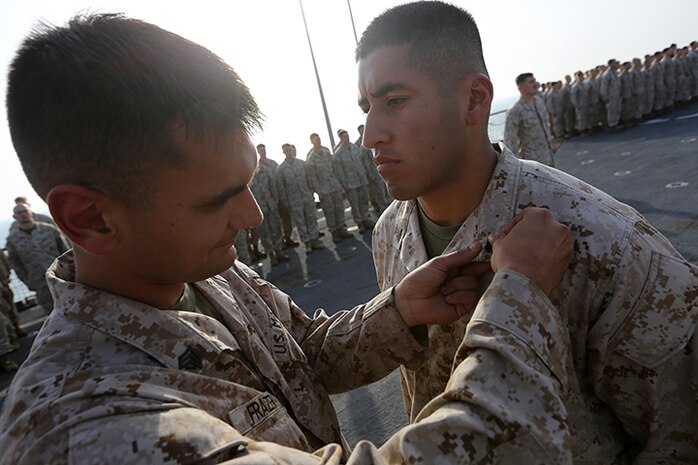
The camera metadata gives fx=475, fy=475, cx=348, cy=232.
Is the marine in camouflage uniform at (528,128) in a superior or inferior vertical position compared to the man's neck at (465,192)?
inferior

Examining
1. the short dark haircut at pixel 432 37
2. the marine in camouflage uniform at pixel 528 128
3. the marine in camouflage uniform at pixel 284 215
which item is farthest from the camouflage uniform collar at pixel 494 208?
the marine in camouflage uniform at pixel 284 215

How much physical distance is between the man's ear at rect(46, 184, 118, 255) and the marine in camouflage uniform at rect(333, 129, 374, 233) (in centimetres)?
998

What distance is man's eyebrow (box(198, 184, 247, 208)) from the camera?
4.00 ft

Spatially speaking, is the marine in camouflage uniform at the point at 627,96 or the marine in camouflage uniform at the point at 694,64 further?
the marine in camouflage uniform at the point at 694,64

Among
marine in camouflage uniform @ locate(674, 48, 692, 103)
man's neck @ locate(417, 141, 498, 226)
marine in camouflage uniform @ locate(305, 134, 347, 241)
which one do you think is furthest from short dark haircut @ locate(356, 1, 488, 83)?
marine in camouflage uniform @ locate(674, 48, 692, 103)

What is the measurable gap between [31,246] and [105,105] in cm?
884

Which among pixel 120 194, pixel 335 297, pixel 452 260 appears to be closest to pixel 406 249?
→ pixel 452 260

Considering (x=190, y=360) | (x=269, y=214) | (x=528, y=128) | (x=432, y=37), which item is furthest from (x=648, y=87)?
(x=190, y=360)

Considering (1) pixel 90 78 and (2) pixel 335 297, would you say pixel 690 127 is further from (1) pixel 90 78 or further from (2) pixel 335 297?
(1) pixel 90 78

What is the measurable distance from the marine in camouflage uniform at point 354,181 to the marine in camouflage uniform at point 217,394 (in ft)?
31.9

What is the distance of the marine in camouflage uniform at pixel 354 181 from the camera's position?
11188 mm

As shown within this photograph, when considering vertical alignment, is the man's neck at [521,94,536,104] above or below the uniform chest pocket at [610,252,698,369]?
above

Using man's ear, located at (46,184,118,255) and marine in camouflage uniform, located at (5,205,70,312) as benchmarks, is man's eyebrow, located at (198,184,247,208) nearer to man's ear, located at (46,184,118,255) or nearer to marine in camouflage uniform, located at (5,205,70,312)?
man's ear, located at (46,184,118,255)

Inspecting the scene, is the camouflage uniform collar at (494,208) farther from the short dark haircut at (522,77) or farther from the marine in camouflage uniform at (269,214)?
the marine in camouflage uniform at (269,214)
